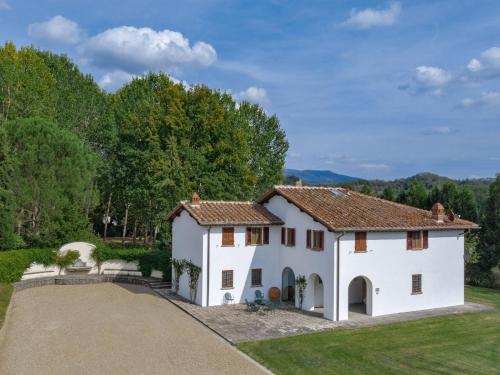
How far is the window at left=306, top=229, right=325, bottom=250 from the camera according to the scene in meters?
21.9

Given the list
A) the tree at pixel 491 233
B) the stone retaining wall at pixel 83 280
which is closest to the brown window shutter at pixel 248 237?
the stone retaining wall at pixel 83 280

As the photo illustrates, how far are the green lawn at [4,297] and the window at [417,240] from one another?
19.9m

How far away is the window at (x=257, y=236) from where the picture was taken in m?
24.6

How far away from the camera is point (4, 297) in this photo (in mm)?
23734

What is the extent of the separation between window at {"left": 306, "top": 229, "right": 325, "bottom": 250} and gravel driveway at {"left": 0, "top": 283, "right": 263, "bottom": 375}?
6822mm

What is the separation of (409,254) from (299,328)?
7.53 m

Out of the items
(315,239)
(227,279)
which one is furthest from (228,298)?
(315,239)

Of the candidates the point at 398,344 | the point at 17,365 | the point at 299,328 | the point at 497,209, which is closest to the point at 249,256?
the point at 299,328

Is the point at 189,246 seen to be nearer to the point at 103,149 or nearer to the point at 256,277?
the point at 256,277

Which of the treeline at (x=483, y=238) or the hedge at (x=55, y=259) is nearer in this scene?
the hedge at (x=55, y=259)

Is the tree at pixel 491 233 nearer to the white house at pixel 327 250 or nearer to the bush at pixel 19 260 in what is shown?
the white house at pixel 327 250

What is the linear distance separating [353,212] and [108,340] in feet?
43.6

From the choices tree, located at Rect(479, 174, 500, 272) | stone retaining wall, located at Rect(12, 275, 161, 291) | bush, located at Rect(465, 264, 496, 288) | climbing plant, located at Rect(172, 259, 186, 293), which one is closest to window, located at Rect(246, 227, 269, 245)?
climbing plant, located at Rect(172, 259, 186, 293)

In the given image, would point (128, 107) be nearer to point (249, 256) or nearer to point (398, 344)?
point (249, 256)
